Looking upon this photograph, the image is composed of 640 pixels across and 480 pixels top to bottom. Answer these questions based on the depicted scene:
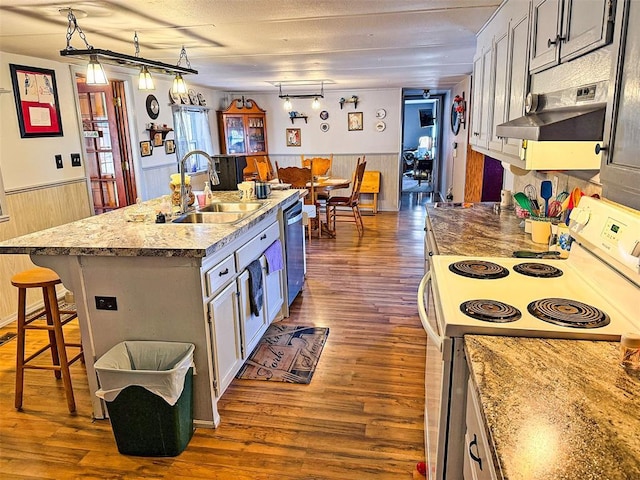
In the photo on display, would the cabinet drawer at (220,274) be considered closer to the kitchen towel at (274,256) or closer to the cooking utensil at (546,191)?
the kitchen towel at (274,256)

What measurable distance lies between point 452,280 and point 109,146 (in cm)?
469

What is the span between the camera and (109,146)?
512cm

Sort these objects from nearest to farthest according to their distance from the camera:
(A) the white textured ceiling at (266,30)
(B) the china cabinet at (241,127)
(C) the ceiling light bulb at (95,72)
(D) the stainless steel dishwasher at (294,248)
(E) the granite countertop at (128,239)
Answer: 1. (E) the granite countertop at (128,239)
2. (C) the ceiling light bulb at (95,72)
3. (A) the white textured ceiling at (266,30)
4. (D) the stainless steel dishwasher at (294,248)
5. (B) the china cabinet at (241,127)

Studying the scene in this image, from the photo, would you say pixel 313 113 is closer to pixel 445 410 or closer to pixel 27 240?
pixel 27 240

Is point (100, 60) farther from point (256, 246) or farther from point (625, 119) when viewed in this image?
point (625, 119)

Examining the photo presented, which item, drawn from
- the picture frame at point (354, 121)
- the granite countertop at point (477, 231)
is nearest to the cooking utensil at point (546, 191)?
the granite countertop at point (477, 231)

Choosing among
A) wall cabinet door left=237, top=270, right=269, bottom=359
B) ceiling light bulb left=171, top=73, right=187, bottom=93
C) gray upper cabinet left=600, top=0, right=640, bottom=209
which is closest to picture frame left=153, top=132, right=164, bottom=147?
ceiling light bulb left=171, top=73, right=187, bottom=93

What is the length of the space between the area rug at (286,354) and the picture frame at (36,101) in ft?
8.79

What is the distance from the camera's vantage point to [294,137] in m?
8.20

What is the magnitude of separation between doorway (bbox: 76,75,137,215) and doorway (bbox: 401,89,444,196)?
684 centimetres

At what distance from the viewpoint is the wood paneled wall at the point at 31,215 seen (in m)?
3.61

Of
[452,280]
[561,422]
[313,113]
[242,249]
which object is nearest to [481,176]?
[313,113]

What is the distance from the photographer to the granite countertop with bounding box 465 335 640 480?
0.74 m

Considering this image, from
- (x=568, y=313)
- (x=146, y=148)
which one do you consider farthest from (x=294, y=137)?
(x=568, y=313)
